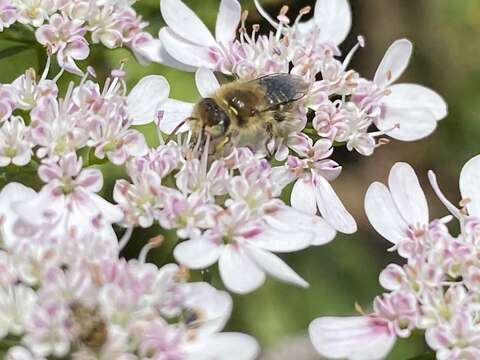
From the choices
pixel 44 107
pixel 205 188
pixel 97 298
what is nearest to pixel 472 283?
pixel 205 188

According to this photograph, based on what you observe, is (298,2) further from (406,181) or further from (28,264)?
(28,264)

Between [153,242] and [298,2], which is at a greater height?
[153,242]

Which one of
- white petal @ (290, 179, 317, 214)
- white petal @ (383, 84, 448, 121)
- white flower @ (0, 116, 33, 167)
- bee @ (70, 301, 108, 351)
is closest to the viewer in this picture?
bee @ (70, 301, 108, 351)

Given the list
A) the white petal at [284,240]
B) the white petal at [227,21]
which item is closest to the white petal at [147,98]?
the white petal at [227,21]

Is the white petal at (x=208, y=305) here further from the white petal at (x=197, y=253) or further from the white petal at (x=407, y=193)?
the white petal at (x=407, y=193)

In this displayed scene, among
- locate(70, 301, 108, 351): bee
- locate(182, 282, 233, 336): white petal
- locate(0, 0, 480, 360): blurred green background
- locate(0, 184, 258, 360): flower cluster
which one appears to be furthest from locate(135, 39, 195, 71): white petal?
locate(70, 301, 108, 351): bee

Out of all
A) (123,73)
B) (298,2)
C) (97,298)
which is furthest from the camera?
(298,2)

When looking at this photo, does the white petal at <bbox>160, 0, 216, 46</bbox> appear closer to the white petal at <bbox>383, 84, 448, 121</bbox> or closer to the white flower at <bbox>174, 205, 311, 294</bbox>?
the white petal at <bbox>383, 84, 448, 121</bbox>

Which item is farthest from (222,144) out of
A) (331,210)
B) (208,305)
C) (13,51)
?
(13,51)
